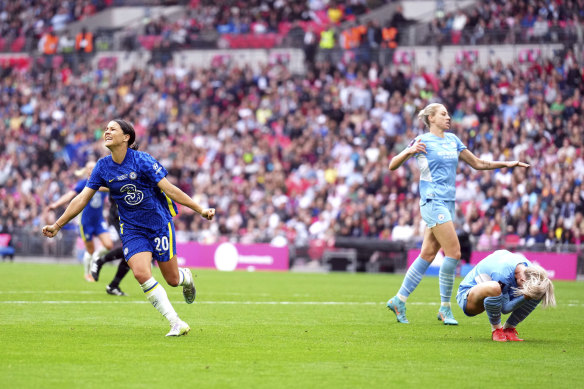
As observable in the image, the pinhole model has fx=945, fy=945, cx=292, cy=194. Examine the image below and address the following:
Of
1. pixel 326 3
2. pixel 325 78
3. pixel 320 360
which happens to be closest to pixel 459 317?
pixel 320 360

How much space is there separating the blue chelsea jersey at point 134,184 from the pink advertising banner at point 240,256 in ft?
60.0

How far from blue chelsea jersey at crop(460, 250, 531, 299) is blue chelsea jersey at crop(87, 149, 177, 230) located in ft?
10.8

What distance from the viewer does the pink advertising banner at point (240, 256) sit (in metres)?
28.0

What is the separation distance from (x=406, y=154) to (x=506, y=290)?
7.54 feet

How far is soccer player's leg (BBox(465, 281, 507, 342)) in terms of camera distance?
9172mm

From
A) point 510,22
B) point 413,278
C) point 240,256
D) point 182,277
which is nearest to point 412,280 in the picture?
point 413,278

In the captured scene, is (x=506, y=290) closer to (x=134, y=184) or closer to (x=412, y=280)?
(x=412, y=280)

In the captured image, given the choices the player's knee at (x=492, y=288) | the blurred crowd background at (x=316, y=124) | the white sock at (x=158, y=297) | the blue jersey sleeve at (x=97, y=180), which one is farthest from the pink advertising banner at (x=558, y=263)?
the blue jersey sleeve at (x=97, y=180)

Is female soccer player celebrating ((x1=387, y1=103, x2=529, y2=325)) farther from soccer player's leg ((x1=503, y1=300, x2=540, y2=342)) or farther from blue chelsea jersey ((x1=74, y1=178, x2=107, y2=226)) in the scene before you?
blue chelsea jersey ((x1=74, y1=178, x2=107, y2=226))

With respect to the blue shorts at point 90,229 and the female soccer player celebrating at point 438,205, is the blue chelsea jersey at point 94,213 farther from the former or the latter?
the female soccer player celebrating at point 438,205

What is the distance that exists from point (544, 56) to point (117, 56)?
59.8ft

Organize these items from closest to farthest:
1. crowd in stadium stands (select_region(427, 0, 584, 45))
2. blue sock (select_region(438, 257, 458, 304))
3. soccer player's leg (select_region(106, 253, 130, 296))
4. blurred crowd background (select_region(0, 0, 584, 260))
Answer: blue sock (select_region(438, 257, 458, 304))
soccer player's leg (select_region(106, 253, 130, 296))
blurred crowd background (select_region(0, 0, 584, 260))
crowd in stadium stands (select_region(427, 0, 584, 45))

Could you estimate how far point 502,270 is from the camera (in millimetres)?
9320

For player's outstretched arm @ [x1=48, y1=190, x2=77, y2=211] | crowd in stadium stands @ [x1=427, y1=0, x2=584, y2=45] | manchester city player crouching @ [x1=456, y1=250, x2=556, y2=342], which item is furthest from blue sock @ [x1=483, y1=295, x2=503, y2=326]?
crowd in stadium stands @ [x1=427, y1=0, x2=584, y2=45]
